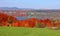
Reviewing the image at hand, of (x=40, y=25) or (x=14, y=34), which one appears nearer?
(x=14, y=34)

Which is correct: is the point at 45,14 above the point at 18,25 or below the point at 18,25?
above

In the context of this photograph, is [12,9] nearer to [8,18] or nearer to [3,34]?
[8,18]

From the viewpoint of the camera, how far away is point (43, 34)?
2410mm

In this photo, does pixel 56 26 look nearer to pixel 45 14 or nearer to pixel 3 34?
pixel 45 14

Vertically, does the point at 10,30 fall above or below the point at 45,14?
below

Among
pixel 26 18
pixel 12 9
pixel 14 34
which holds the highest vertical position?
pixel 12 9

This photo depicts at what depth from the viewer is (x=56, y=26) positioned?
2.62m

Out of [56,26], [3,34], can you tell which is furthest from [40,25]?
[3,34]

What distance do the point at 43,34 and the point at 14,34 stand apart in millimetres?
519

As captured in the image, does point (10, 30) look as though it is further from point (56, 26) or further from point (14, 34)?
point (56, 26)

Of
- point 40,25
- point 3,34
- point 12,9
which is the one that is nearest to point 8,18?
point 12,9

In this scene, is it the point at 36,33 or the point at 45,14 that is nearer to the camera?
the point at 36,33

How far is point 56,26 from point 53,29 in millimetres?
121

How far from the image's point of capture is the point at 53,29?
2.54 meters
